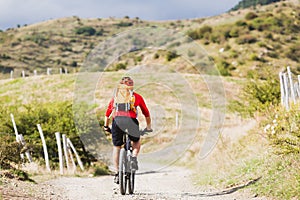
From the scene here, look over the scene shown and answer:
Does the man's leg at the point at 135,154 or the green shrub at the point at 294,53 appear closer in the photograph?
the man's leg at the point at 135,154

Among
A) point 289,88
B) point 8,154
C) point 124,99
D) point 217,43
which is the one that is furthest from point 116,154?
point 217,43

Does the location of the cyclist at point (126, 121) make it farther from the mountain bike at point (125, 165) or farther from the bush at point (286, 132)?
the bush at point (286, 132)

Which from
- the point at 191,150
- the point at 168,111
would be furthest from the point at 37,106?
the point at 168,111

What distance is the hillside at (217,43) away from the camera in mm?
58844

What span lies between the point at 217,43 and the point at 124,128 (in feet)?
199

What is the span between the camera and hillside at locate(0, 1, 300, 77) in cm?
5884

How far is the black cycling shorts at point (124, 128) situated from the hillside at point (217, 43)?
32588 millimetres

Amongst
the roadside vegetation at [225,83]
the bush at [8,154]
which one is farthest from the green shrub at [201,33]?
the bush at [8,154]

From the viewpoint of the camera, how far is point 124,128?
27.6 ft

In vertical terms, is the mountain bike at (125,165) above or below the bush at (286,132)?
below

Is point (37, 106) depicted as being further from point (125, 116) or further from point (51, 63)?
point (51, 63)

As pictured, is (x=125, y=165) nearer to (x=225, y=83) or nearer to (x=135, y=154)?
(x=135, y=154)

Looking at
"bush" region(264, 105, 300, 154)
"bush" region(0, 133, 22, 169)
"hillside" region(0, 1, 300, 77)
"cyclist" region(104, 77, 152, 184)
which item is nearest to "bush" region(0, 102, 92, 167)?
"bush" region(0, 133, 22, 169)

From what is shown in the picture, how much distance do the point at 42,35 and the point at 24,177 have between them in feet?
306
